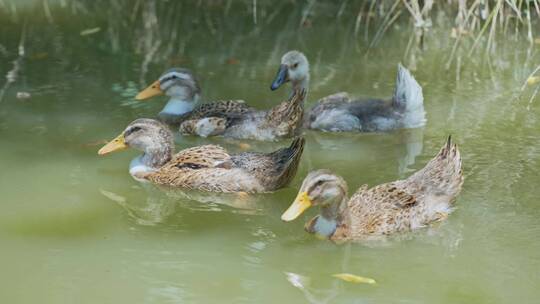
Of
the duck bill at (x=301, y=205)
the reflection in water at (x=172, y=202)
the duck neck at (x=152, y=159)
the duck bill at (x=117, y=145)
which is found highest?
the duck bill at (x=301, y=205)

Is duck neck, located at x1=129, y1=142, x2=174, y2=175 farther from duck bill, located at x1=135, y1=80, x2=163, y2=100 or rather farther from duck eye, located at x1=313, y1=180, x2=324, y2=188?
duck eye, located at x1=313, y1=180, x2=324, y2=188

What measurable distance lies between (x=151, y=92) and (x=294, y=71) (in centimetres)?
152

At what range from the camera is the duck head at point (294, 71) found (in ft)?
34.0

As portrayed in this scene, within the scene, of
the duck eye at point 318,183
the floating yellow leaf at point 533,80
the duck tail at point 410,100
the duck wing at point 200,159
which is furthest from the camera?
the floating yellow leaf at point 533,80

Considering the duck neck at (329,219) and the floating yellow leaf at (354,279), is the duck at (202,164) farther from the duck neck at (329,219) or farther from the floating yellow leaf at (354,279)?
the floating yellow leaf at (354,279)

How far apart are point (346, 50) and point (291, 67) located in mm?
2659

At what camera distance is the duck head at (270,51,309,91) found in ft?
34.0

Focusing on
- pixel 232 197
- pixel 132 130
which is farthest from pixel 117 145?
pixel 232 197

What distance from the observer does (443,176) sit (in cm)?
797

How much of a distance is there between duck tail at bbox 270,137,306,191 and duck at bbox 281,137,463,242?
0.63 metres

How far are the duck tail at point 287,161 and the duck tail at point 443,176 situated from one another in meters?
0.93

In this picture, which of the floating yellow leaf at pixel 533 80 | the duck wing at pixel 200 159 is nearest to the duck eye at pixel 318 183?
the duck wing at pixel 200 159

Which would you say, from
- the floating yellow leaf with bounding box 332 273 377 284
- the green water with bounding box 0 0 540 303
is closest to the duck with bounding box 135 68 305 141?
the green water with bounding box 0 0 540 303

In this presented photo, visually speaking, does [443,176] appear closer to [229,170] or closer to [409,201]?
[409,201]
